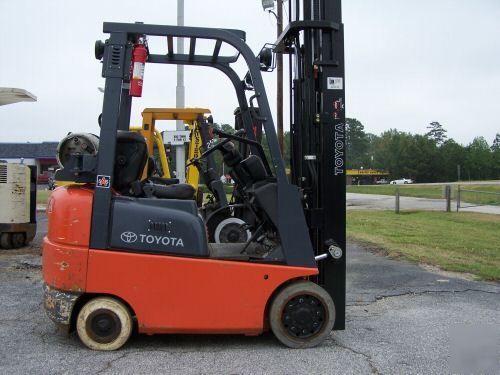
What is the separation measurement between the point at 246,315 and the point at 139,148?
1.77 metres

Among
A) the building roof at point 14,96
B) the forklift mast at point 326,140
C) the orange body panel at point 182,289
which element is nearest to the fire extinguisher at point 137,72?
the orange body panel at point 182,289

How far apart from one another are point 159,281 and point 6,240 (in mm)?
7521

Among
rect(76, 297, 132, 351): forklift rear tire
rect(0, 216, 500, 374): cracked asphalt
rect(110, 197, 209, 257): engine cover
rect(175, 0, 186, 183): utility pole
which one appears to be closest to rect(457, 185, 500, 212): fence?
rect(175, 0, 186, 183): utility pole

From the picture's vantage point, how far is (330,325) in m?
4.73

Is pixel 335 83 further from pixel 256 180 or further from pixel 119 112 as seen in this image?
pixel 119 112

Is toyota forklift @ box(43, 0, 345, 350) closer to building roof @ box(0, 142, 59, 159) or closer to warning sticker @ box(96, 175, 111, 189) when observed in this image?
warning sticker @ box(96, 175, 111, 189)

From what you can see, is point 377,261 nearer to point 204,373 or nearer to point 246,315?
point 246,315

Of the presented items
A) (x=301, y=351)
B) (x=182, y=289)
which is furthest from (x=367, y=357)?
(x=182, y=289)

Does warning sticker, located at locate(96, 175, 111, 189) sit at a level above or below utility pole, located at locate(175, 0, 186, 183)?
below

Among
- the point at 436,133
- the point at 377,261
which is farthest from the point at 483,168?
the point at 377,261

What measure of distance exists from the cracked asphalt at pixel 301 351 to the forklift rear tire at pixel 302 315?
12 cm

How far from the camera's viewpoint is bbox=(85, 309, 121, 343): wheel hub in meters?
4.53

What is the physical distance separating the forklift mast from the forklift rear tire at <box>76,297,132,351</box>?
6.29 ft

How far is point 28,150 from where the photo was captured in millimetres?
74875
